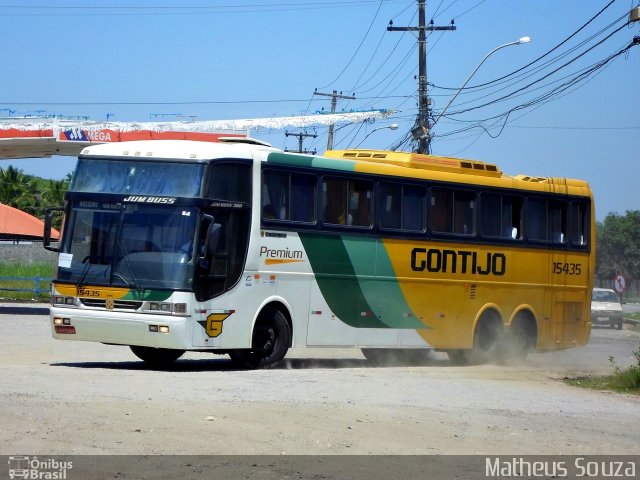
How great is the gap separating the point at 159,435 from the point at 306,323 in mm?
8853

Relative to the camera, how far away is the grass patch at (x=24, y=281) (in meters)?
46.3

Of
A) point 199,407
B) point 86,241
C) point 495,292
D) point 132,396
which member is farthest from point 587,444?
point 495,292

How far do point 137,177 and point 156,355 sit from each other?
140 inches

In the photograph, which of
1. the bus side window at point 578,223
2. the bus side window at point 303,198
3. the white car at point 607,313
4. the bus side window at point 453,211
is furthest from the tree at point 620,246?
the bus side window at point 303,198

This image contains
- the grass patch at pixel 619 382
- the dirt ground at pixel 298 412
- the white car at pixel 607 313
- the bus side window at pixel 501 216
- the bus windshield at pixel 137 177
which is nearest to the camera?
the dirt ground at pixel 298 412

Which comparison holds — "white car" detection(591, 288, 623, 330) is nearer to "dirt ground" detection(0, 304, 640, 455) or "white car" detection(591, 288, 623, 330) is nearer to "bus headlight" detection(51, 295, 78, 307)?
"dirt ground" detection(0, 304, 640, 455)

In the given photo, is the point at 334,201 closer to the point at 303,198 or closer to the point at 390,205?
the point at 303,198

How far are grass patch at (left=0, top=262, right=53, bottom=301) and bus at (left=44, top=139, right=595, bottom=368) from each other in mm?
25735

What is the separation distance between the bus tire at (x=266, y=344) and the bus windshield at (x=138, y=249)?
197cm

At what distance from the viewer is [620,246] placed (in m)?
114

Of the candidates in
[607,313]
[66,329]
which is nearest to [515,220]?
[66,329]

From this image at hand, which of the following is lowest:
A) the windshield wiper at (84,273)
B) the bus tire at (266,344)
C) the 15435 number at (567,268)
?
the bus tire at (266,344)

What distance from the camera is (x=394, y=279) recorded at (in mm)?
21172
